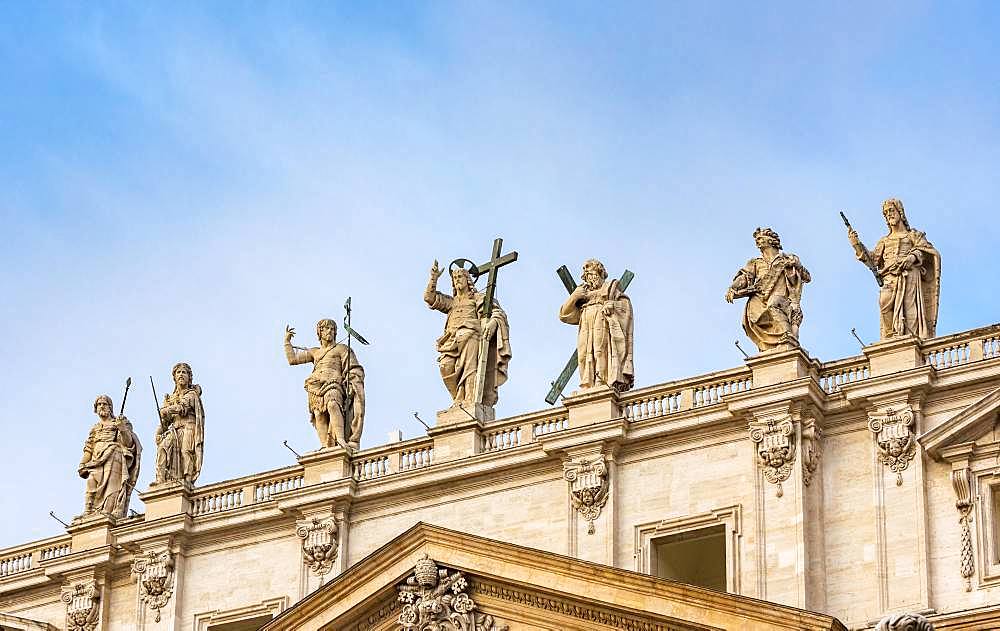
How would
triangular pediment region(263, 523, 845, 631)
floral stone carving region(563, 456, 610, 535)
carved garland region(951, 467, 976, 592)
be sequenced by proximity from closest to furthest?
triangular pediment region(263, 523, 845, 631), carved garland region(951, 467, 976, 592), floral stone carving region(563, 456, 610, 535)

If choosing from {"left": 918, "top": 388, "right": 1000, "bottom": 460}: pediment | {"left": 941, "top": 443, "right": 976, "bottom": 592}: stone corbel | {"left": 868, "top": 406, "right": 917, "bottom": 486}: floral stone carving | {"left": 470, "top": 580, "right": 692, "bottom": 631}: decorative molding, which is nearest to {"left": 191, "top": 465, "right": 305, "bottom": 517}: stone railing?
{"left": 470, "top": 580, "right": 692, "bottom": 631}: decorative molding

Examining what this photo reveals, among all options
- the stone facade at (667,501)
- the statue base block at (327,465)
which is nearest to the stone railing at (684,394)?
the stone facade at (667,501)

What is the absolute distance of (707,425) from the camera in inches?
2290

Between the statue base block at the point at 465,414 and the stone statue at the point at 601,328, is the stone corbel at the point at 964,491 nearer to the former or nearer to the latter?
the stone statue at the point at 601,328

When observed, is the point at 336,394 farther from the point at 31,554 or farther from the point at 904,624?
the point at 904,624

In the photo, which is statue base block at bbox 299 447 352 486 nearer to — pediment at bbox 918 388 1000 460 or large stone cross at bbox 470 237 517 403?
large stone cross at bbox 470 237 517 403

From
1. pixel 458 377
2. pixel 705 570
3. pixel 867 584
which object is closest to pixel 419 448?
pixel 458 377

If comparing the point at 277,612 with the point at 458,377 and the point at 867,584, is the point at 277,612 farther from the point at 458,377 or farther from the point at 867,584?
the point at 867,584

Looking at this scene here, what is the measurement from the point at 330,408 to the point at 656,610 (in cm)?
1223

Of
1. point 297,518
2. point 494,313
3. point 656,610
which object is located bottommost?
point 656,610

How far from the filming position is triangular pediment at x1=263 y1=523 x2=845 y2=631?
52344 millimetres

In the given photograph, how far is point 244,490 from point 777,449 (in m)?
11.3

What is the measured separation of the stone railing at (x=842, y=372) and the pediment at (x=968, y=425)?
7.04 ft

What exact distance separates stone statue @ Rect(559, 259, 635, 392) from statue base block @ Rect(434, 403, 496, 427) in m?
2.15
